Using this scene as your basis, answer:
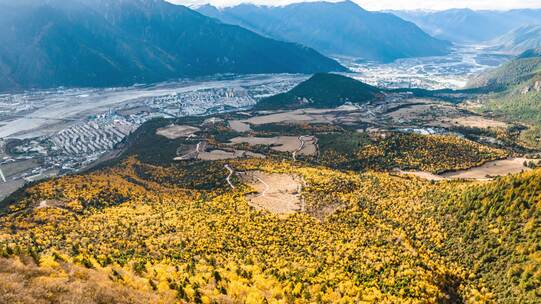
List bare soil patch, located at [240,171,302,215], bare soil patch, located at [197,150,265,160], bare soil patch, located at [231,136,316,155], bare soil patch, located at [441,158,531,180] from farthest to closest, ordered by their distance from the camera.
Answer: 1. bare soil patch, located at [231,136,316,155]
2. bare soil patch, located at [197,150,265,160]
3. bare soil patch, located at [441,158,531,180]
4. bare soil patch, located at [240,171,302,215]

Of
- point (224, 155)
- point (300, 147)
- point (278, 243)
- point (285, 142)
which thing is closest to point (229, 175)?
point (224, 155)

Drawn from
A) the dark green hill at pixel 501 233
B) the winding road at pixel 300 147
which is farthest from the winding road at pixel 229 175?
the dark green hill at pixel 501 233

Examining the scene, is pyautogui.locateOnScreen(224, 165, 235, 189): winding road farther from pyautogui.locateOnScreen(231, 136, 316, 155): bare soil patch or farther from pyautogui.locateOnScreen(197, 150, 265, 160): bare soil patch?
pyautogui.locateOnScreen(231, 136, 316, 155): bare soil patch

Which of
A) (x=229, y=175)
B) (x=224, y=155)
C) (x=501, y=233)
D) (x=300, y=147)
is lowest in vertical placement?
(x=300, y=147)

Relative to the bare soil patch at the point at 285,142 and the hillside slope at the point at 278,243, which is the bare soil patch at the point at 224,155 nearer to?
the bare soil patch at the point at 285,142

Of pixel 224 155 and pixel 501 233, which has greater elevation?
pixel 501 233

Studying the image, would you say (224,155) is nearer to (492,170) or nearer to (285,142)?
(285,142)

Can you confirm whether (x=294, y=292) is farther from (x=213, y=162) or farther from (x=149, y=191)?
(x=213, y=162)

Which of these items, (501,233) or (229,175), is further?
(229,175)

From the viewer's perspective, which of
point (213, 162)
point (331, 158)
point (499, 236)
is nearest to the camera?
point (499, 236)

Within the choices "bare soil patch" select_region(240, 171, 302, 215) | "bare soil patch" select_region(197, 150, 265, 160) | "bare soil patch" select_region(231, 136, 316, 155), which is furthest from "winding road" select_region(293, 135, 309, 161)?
"bare soil patch" select_region(240, 171, 302, 215)

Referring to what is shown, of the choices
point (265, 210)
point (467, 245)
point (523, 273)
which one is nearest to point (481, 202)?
point (467, 245)
